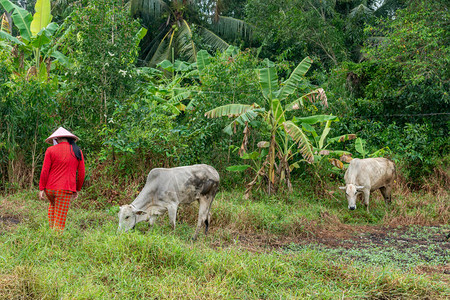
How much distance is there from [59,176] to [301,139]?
16.9 ft

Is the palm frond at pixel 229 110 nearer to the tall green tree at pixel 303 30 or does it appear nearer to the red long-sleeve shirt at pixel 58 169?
the red long-sleeve shirt at pixel 58 169

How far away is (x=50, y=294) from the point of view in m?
3.63

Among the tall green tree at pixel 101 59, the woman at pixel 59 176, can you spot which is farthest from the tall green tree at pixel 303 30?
the woman at pixel 59 176

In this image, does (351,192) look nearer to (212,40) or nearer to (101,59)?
(101,59)

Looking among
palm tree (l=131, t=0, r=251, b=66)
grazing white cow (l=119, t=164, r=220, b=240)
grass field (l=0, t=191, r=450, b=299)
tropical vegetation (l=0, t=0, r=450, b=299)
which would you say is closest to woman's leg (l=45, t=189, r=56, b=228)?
tropical vegetation (l=0, t=0, r=450, b=299)

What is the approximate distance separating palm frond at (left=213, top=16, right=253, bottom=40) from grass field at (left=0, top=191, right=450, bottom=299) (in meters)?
13.2

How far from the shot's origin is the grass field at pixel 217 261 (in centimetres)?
393

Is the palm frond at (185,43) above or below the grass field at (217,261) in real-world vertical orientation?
above

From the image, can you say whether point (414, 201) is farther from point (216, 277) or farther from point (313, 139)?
point (216, 277)

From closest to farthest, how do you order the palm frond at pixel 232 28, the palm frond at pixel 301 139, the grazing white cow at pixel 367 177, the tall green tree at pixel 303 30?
the palm frond at pixel 301 139 → the grazing white cow at pixel 367 177 → the tall green tree at pixel 303 30 → the palm frond at pixel 232 28

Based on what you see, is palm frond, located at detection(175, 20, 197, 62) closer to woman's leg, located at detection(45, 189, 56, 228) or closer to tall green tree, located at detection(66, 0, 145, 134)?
tall green tree, located at detection(66, 0, 145, 134)

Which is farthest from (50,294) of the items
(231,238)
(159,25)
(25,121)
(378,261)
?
(159,25)

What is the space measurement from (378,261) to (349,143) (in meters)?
8.03

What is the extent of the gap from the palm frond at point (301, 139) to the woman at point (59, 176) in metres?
4.83
